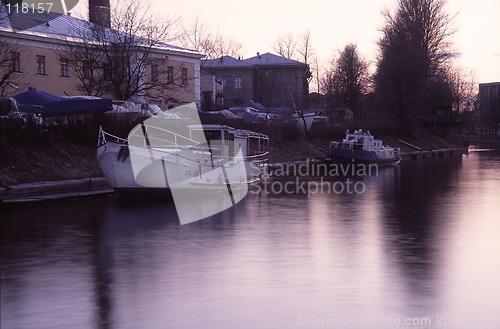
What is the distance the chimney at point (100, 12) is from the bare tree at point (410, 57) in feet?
120

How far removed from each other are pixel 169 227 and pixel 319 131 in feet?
159

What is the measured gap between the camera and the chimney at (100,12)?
65.6 m

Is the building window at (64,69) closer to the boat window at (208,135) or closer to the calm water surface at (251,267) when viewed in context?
the boat window at (208,135)

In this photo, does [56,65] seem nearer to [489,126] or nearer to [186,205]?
[186,205]

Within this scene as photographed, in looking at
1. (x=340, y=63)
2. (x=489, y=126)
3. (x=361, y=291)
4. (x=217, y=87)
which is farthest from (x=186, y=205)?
(x=489, y=126)

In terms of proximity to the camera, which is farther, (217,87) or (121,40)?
(217,87)

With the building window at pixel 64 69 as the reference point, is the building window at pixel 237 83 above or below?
above

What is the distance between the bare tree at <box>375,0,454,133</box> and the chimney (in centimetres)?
3672

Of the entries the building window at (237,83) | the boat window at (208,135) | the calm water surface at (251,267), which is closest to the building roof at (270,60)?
the building window at (237,83)

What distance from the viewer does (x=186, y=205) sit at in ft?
101

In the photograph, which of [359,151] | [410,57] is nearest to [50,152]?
[359,151]

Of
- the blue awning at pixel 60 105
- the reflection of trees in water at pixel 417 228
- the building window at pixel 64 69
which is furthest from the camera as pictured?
the building window at pixel 64 69

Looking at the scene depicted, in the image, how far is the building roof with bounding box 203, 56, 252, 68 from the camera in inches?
4500

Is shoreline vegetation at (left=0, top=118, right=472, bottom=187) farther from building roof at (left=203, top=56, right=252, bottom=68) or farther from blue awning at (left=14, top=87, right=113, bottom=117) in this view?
building roof at (left=203, top=56, right=252, bottom=68)
